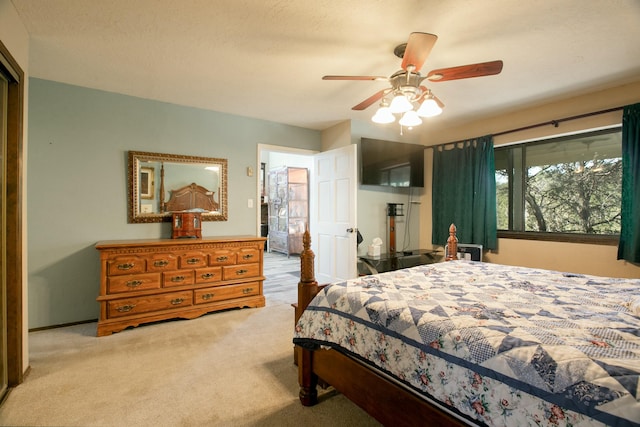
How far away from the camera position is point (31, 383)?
6.60ft

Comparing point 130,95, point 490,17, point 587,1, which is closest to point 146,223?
point 130,95

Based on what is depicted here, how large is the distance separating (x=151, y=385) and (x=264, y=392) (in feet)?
2.52

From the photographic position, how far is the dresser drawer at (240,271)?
3445 mm

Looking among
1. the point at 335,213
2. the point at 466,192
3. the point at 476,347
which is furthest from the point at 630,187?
the point at 476,347

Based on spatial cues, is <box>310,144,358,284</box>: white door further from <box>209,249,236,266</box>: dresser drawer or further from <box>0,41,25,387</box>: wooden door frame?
<box>0,41,25,387</box>: wooden door frame

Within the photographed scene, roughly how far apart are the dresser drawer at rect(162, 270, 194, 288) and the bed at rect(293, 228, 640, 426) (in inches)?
66.7

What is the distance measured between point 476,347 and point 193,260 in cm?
291

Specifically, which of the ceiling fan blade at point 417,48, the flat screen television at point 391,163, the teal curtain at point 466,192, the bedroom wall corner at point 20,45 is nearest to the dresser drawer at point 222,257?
the bedroom wall corner at point 20,45

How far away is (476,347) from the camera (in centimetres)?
106

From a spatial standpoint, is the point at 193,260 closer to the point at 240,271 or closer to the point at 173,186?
the point at 240,271

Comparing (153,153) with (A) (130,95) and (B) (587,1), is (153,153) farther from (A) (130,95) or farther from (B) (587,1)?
(B) (587,1)

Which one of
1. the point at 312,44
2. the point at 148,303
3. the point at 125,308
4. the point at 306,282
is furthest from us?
the point at 148,303

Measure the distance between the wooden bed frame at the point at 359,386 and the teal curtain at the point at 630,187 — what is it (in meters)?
3.13

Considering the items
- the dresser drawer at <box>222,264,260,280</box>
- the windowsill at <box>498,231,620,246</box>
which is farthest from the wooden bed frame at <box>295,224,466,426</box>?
the windowsill at <box>498,231,620,246</box>
